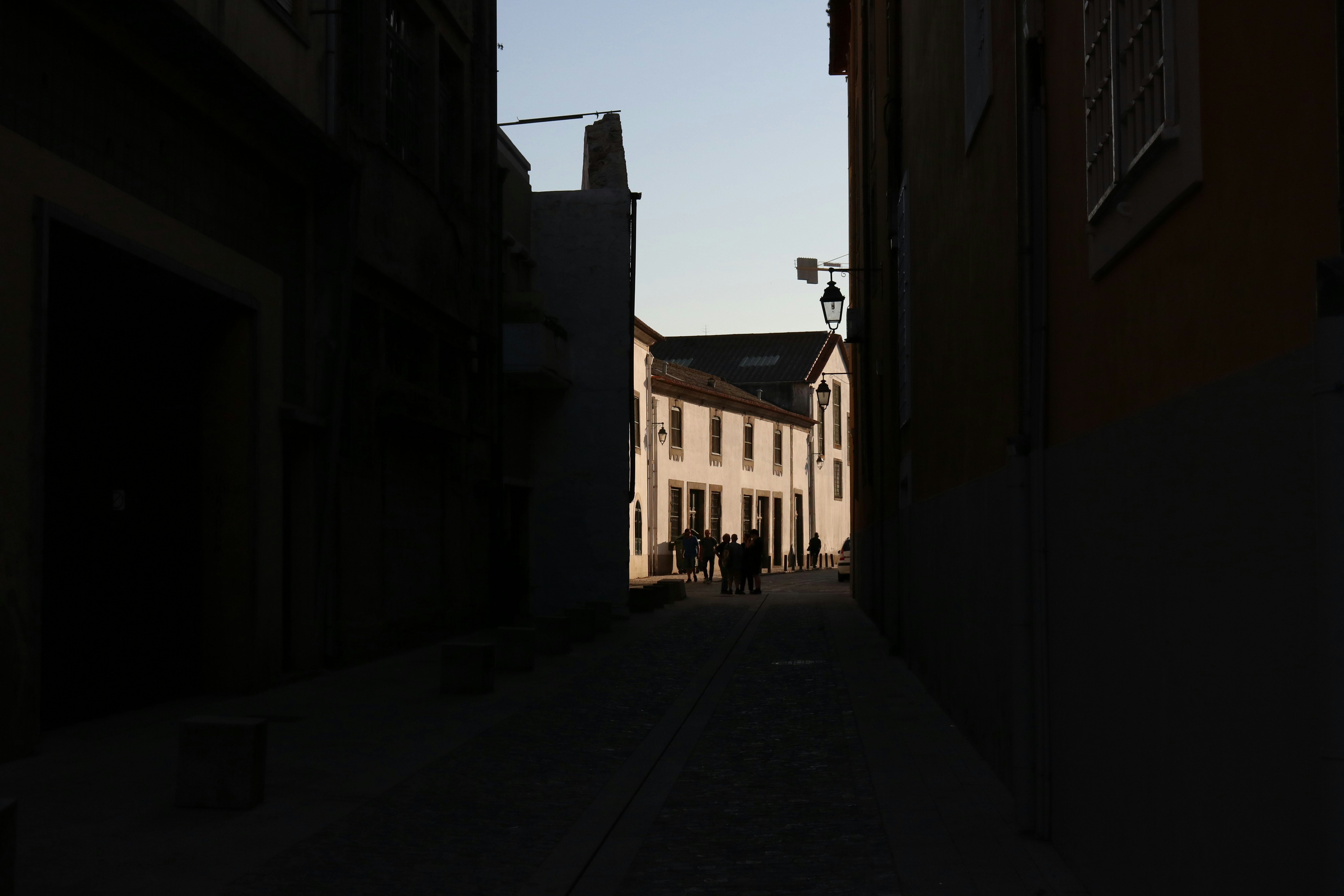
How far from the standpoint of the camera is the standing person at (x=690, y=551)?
4297 centimetres

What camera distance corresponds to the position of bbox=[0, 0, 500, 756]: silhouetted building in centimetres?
884

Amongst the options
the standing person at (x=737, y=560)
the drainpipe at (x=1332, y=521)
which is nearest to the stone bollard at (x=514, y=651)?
the drainpipe at (x=1332, y=521)

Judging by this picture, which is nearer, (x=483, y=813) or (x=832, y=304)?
(x=483, y=813)

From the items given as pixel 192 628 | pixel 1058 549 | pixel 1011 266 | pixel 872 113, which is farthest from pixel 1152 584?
pixel 872 113

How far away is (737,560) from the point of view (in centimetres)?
3506

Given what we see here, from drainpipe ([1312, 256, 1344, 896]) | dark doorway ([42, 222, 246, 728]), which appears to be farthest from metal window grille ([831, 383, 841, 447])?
drainpipe ([1312, 256, 1344, 896])

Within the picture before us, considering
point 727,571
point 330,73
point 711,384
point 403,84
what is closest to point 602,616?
point 403,84

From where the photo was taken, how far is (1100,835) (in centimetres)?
542

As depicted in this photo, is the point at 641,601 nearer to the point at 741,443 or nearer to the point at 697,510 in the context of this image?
the point at 697,510

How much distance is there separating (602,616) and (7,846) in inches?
629

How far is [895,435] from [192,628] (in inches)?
359

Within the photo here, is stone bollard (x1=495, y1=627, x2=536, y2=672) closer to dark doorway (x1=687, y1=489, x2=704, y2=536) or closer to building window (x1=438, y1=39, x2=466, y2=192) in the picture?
building window (x1=438, y1=39, x2=466, y2=192)

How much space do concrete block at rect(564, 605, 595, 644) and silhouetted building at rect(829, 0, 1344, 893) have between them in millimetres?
9581

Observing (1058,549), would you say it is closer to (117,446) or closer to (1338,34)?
(1338,34)
